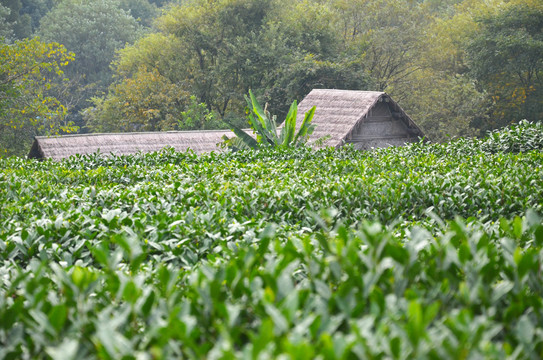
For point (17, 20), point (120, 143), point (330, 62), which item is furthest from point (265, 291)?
point (17, 20)

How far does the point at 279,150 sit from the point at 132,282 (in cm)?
825

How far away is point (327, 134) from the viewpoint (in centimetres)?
1800

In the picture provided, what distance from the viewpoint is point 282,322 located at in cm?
142

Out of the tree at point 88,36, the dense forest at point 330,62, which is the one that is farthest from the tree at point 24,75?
the tree at point 88,36

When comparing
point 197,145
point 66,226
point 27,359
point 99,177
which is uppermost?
point 27,359

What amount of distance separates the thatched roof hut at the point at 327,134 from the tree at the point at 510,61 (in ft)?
32.2

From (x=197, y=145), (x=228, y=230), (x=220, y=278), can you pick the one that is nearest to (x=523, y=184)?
(x=228, y=230)

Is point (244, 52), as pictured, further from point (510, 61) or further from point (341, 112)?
point (510, 61)

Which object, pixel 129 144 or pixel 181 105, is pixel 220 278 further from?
pixel 181 105

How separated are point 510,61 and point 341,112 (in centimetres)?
1293

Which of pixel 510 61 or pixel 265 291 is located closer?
pixel 265 291

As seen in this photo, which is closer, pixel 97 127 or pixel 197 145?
pixel 197 145

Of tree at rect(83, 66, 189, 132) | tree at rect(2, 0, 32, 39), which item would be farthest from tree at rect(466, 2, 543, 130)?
tree at rect(2, 0, 32, 39)

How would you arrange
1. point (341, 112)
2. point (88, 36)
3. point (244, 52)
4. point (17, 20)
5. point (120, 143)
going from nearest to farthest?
1. point (120, 143)
2. point (341, 112)
3. point (244, 52)
4. point (17, 20)
5. point (88, 36)
